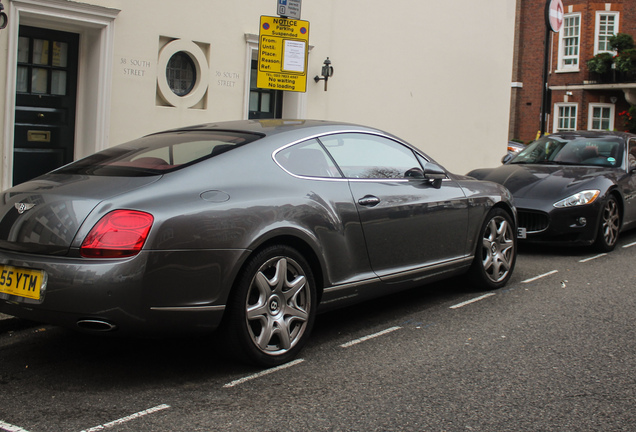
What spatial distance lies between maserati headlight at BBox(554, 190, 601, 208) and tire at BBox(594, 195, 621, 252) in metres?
0.19

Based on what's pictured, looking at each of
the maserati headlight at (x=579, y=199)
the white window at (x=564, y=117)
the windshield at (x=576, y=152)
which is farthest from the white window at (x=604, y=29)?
the maserati headlight at (x=579, y=199)

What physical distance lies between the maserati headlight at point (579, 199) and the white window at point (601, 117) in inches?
1067

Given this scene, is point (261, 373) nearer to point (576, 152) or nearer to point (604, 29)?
point (576, 152)

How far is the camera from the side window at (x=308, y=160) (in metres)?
4.64

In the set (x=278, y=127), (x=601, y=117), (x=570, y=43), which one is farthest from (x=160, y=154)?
(x=570, y=43)

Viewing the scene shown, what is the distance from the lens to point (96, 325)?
12.2ft

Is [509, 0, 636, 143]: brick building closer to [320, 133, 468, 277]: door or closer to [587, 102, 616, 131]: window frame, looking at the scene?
[587, 102, 616, 131]: window frame

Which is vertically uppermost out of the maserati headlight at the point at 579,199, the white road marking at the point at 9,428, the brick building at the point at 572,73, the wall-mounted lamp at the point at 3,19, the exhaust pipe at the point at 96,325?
the brick building at the point at 572,73

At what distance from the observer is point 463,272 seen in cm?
618

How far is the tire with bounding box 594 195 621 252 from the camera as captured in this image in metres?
8.67

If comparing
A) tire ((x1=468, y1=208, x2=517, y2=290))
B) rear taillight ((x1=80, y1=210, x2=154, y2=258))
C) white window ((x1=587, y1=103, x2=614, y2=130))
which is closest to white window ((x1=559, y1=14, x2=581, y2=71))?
white window ((x1=587, y1=103, x2=614, y2=130))

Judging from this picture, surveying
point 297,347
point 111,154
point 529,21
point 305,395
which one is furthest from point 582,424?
point 529,21

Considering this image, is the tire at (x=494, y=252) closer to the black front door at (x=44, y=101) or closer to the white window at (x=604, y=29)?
the black front door at (x=44, y=101)

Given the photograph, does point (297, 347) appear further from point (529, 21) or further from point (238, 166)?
point (529, 21)
